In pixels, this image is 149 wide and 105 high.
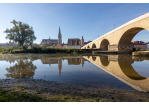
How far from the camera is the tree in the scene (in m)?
26.0

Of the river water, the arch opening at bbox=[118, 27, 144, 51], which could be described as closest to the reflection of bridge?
the river water

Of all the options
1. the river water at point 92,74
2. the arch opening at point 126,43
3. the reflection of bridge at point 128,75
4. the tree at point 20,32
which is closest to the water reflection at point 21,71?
the river water at point 92,74

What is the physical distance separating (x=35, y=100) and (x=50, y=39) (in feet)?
397

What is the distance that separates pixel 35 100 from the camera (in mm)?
1778

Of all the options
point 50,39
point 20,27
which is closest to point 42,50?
point 20,27

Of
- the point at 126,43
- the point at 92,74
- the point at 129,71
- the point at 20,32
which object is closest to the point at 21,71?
the point at 92,74

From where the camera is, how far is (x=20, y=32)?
88.0 ft

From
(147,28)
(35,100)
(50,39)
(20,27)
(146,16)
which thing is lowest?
(35,100)

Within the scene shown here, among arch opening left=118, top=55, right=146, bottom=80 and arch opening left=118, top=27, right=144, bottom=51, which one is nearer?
arch opening left=118, top=55, right=146, bottom=80

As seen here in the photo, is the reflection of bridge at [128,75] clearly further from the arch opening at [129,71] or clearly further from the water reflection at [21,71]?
the water reflection at [21,71]

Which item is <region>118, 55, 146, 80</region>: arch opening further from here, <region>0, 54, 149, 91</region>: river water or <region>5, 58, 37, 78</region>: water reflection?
<region>5, 58, 37, 78</region>: water reflection

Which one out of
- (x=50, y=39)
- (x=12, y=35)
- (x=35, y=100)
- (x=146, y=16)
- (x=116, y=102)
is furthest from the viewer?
(x=50, y=39)

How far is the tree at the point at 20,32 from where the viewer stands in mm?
25984

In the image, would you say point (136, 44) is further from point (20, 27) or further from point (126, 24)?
point (20, 27)
